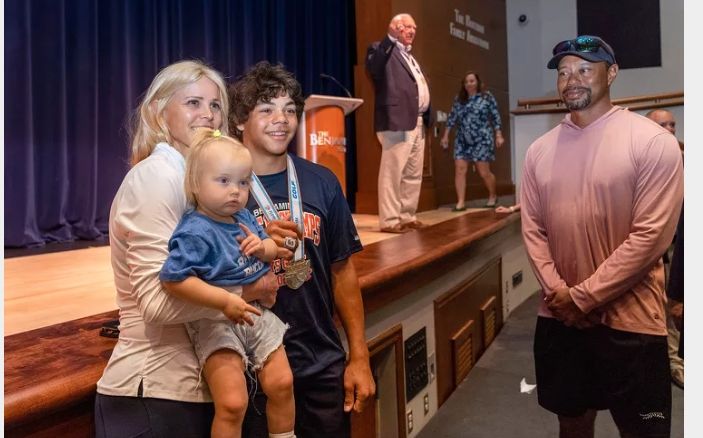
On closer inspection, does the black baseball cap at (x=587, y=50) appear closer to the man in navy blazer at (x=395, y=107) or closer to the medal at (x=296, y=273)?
the medal at (x=296, y=273)

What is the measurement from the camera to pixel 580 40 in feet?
5.95

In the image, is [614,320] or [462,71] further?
[462,71]

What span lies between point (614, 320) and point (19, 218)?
356 centimetres

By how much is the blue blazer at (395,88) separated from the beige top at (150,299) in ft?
9.83

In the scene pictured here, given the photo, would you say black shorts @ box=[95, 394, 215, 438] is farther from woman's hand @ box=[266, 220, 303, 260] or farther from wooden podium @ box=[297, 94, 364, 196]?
wooden podium @ box=[297, 94, 364, 196]


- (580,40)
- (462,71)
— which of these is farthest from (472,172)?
(580,40)

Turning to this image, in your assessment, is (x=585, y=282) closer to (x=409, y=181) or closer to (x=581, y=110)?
(x=581, y=110)

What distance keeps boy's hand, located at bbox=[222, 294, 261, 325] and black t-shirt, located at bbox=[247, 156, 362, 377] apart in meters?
0.33

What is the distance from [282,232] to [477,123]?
4.72 meters

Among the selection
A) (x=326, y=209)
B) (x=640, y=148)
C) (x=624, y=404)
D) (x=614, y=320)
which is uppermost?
(x=640, y=148)

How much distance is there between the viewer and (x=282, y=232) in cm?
131

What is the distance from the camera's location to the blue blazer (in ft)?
13.5

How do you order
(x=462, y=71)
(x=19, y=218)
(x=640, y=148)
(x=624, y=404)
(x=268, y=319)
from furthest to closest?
(x=462, y=71) → (x=19, y=218) → (x=624, y=404) → (x=640, y=148) → (x=268, y=319)

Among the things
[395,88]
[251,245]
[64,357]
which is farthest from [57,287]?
[395,88]
